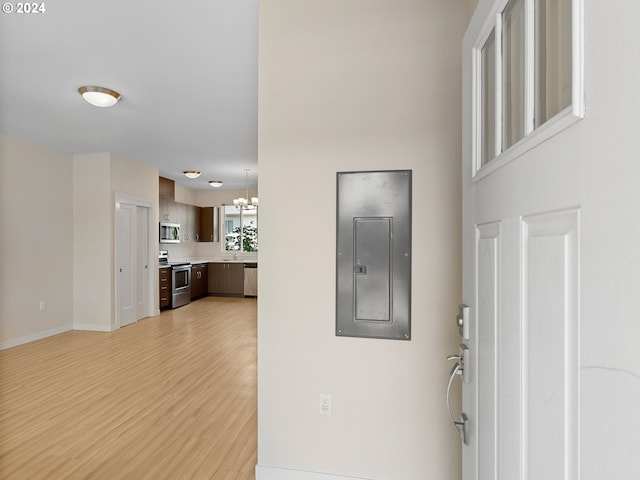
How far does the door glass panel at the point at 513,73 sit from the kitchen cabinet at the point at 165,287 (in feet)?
21.9

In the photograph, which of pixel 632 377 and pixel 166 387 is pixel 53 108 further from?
pixel 632 377

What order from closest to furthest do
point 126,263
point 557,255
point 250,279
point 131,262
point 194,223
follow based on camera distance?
point 557,255, point 126,263, point 131,262, point 250,279, point 194,223

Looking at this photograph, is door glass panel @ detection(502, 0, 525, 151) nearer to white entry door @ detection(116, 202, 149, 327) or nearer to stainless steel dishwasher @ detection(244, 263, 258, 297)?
white entry door @ detection(116, 202, 149, 327)

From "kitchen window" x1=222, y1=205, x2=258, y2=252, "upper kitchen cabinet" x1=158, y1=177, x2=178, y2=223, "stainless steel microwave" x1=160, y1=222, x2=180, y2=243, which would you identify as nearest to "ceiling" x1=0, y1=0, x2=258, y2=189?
"upper kitchen cabinet" x1=158, y1=177, x2=178, y2=223

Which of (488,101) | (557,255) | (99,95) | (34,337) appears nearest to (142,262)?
(34,337)

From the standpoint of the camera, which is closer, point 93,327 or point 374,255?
point 374,255

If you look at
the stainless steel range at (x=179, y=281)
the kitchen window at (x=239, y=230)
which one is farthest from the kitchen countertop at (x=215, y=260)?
the stainless steel range at (x=179, y=281)

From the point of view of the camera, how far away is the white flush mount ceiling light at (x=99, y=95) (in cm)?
304

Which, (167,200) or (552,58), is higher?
(167,200)

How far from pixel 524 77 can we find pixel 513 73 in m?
0.09

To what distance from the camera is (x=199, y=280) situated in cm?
827

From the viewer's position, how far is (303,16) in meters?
1.94

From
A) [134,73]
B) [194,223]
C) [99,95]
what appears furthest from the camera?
[194,223]

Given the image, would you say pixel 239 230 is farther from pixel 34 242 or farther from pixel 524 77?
pixel 524 77
